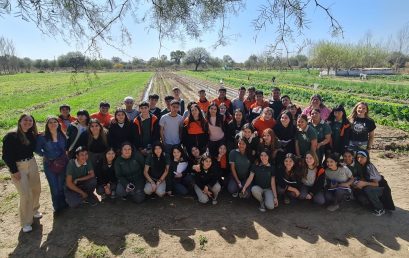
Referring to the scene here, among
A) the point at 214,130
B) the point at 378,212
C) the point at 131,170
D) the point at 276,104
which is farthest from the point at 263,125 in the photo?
the point at 131,170

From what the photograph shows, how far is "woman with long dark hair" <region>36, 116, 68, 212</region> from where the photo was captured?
537 centimetres

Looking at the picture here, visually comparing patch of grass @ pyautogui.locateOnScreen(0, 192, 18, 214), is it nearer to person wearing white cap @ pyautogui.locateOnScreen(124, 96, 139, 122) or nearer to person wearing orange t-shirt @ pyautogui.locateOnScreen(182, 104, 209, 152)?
person wearing white cap @ pyautogui.locateOnScreen(124, 96, 139, 122)

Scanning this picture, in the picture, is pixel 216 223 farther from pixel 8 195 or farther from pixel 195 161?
pixel 8 195

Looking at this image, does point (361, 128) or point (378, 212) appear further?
point (361, 128)

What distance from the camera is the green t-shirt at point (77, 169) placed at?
5.67 metres

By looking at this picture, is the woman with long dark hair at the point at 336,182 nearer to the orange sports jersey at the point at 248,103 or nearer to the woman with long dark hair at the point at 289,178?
the woman with long dark hair at the point at 289,178

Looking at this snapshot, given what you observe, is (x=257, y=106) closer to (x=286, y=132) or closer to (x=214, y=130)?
(x=286, y=132)

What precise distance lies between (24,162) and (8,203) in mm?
1730

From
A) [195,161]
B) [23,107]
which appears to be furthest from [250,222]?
[23,107]

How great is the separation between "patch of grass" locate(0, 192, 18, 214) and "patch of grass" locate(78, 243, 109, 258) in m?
2.25

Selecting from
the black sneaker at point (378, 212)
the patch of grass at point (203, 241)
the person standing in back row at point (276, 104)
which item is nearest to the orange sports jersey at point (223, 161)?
the patch of grass at point (203, 241)

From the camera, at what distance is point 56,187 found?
566 cm

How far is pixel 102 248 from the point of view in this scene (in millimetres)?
4660

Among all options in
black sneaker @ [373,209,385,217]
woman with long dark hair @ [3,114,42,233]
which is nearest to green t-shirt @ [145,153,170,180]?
woman with long dark hair @ [3,114,42,233]
